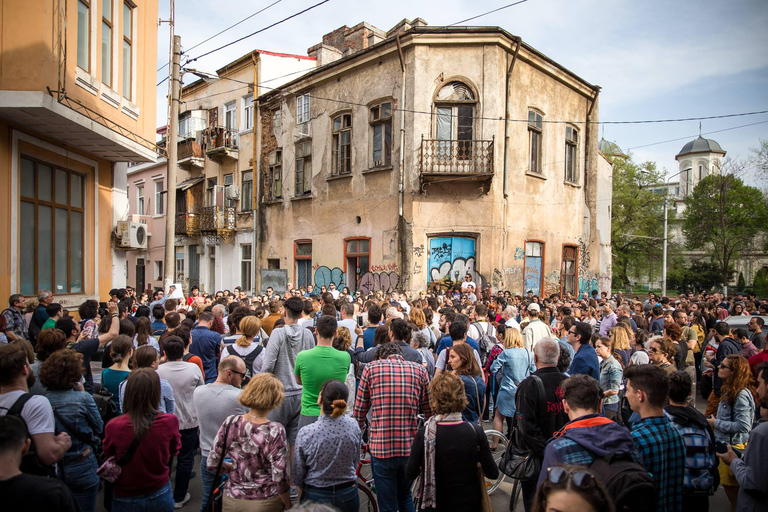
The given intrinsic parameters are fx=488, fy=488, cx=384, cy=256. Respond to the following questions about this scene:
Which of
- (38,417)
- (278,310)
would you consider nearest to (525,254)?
(278,310)

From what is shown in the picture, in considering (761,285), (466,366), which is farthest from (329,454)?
(761,285)

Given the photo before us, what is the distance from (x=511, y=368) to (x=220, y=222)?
70.6ft

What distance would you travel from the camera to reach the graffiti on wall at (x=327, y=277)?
20000 millimetres

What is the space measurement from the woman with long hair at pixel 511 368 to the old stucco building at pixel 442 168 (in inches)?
415

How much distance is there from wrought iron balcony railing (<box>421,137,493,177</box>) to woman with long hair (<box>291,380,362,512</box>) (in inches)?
543

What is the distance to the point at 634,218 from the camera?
134ft

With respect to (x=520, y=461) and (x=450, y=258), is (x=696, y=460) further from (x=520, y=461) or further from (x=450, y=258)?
(x=450, y=258)

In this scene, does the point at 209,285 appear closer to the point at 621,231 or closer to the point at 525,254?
the point at 525,254

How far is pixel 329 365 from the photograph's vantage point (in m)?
4.73

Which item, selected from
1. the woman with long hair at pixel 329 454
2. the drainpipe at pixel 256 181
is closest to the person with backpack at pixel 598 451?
the woman with long hair at pixel 329 454

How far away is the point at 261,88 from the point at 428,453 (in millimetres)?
23960

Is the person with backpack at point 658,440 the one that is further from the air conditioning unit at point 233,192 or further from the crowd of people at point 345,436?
the air conditioning unit at point 233,192

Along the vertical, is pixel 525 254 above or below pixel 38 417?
above

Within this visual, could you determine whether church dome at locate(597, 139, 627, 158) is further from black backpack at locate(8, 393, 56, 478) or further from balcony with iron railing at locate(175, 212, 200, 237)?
black backpack at locate(8, 393, 56, 478)
